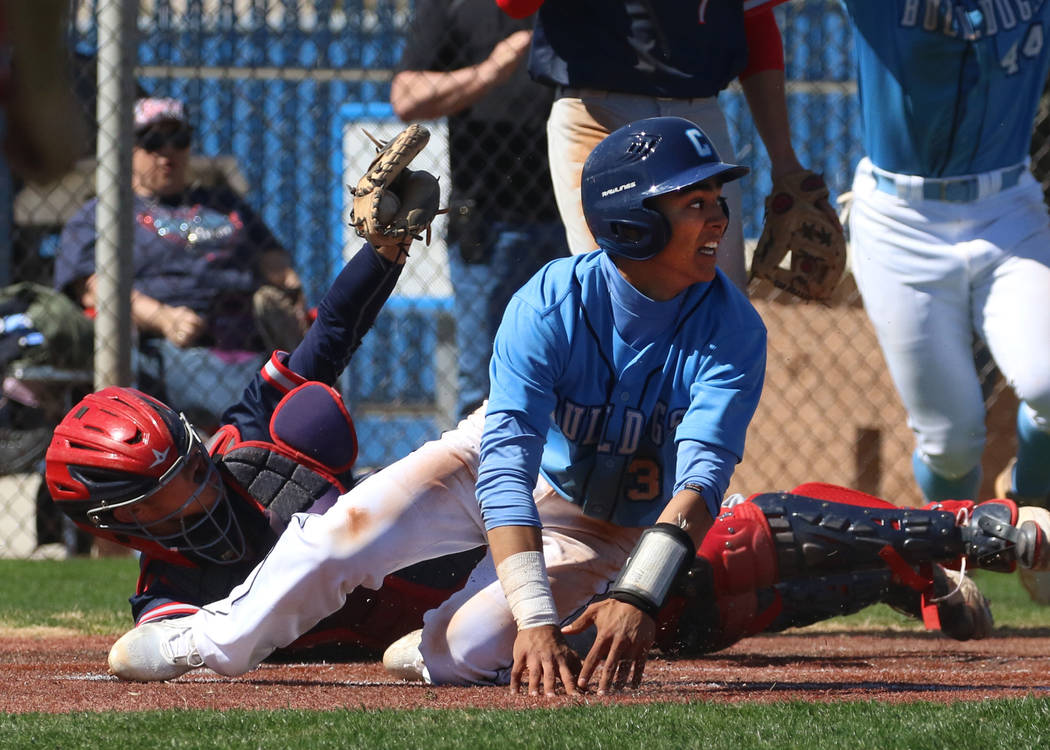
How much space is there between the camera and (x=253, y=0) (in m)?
6.79

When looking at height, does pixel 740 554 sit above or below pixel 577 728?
below

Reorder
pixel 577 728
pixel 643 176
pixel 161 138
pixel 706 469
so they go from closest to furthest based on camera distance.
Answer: pixel 577 728 < pixel 706 469 < pixel 643 176 < pixel 161 138

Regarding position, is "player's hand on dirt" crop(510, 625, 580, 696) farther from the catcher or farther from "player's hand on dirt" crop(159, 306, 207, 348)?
"player's hand on dirt" crop(159, 306, 207, 348)

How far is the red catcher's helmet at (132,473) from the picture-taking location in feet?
11.5

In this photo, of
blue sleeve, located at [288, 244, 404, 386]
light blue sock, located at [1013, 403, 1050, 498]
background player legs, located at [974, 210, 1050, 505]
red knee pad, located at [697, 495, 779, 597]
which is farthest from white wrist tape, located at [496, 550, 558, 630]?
light blue sock, located at [1013, 403, 1050, 498]

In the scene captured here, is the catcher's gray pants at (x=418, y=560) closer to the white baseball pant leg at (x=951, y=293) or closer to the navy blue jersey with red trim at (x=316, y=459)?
the navy blue jersey with red trim at (x=316, y=459)

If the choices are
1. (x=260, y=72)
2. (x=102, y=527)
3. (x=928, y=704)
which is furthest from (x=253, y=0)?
(x=928, y=704)

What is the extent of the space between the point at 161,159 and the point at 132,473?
3.69 metres

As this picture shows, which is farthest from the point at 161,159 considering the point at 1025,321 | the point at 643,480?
the point at 643,480

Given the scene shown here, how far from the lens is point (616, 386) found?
3221 mm

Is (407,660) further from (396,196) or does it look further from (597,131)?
(597,131)

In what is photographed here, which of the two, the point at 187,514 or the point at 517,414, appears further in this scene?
the point at 187,514

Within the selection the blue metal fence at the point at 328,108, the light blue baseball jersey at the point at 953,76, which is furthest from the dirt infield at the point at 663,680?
the blue metal fence at the point at 328,108

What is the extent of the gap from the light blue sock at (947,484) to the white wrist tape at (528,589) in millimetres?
2095
